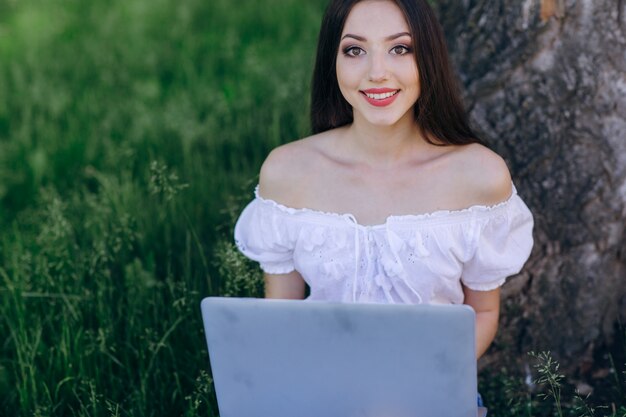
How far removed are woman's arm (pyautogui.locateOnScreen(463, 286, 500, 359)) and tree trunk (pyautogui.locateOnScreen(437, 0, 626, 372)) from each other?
0.37m

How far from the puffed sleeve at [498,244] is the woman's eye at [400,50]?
1.28 feet

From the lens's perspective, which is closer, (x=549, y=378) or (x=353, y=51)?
(x=549, y=378)

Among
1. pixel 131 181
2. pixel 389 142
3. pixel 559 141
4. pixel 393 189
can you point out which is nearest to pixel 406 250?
pixel 393 189

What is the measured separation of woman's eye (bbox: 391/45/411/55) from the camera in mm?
1834

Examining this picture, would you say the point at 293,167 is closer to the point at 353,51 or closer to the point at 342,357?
the point at 353,51

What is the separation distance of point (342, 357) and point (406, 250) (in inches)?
16.9

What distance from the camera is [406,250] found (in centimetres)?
190

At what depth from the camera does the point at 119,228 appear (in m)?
2.71

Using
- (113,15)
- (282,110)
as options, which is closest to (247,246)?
(282,110)

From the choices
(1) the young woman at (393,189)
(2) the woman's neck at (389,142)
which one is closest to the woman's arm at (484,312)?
(1) the young woman at (393,189)

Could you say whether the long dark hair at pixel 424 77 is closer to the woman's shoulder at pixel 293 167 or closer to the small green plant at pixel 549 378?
the woman's shoulder at pixel 293 167

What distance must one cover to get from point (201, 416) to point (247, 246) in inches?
18.3

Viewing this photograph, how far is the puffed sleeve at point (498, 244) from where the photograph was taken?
1.91 metres

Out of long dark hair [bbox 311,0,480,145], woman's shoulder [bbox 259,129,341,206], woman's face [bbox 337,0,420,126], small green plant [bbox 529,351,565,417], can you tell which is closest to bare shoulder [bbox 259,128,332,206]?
woman's shoulder [bbox 259,129,341,206]
